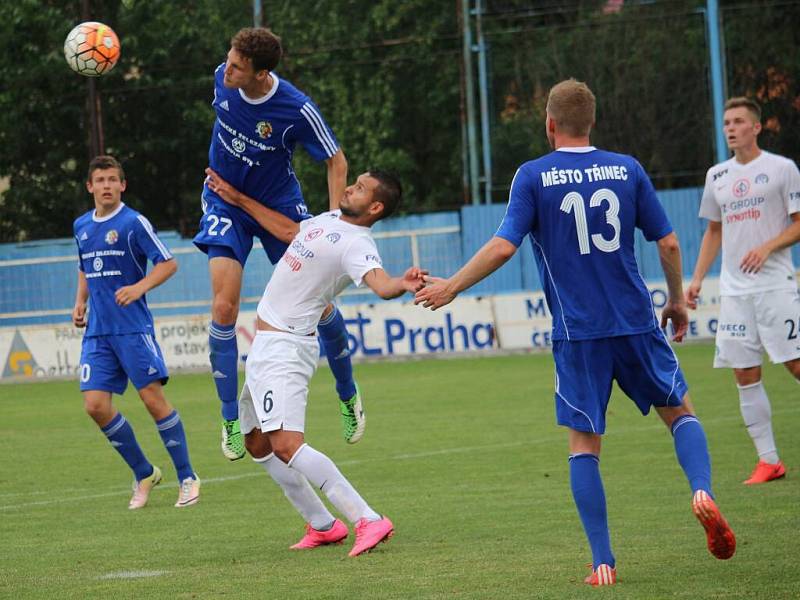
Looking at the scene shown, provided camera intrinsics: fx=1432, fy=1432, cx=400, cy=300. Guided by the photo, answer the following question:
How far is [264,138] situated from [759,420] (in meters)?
3.93

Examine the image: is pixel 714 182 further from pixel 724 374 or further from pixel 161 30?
pixel 161 30

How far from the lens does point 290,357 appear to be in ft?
24.4

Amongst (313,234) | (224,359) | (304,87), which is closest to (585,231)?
(313,234)

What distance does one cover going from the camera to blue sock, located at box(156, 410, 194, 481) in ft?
32.9

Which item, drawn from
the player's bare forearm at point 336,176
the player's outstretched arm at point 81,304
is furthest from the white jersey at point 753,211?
the player's outstretched arm at point 81,304

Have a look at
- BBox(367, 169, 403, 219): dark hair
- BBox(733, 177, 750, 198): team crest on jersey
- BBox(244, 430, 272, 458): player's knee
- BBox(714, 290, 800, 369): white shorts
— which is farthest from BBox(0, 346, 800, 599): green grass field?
BBox(733, 177, 750, 198): team crest on jersey

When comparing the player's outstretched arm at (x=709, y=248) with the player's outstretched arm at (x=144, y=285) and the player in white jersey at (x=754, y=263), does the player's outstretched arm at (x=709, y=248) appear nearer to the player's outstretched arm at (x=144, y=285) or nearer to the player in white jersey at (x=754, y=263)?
the player in white jersey at (x=754, y=263)

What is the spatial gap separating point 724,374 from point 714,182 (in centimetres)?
868

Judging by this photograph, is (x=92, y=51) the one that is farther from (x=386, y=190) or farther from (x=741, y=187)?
(x=741, y=187)

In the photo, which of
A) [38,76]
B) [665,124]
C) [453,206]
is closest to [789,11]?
[665,124]

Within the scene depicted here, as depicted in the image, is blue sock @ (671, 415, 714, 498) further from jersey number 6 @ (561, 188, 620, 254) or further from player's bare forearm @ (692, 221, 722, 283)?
player's bare forearm @ (692, 221, 722, 283)

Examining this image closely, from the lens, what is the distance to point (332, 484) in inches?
290

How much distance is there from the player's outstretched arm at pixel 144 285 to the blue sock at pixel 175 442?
0.96 m

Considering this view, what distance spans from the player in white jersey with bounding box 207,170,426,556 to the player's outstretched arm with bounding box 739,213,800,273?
3.20 meters
